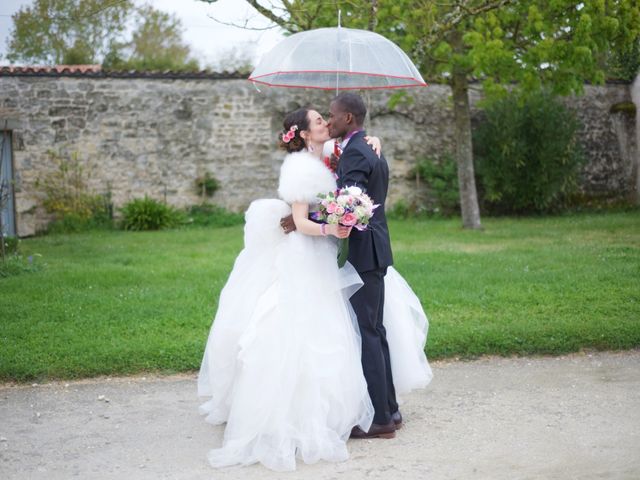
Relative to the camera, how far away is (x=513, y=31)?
13.9 metres

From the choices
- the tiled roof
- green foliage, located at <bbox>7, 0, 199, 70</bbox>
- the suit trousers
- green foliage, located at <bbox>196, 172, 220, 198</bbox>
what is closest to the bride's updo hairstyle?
the suit trousers

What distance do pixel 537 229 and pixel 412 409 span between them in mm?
10355

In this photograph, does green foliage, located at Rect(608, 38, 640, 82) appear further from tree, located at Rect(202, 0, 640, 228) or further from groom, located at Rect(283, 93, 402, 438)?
groom, located at Rect(283, 93, 402, 438)

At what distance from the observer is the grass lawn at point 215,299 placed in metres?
6.57

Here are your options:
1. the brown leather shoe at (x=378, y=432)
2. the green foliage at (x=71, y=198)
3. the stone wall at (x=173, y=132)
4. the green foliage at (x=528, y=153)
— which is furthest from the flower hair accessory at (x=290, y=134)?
the green foliage at (x=528, y=153)

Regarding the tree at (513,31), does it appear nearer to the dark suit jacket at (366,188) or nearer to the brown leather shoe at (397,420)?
Answer: the dark suit jacket at (366,188)

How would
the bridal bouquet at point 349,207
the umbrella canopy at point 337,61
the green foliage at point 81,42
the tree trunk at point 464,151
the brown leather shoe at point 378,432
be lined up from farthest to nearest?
the green foliage at point 81,42
the tree trunk at point 464,151
the umbrella canopy at point 337,61
the brown leather shoe at point 378,432
the bridal bouquet at point 349,207

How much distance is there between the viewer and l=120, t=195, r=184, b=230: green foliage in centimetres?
1622

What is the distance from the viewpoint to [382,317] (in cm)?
496

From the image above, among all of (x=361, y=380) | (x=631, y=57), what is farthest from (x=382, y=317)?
(x=631, y=57)

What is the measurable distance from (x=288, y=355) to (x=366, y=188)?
1110 mm

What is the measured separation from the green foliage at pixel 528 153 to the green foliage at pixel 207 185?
6054 millimetres

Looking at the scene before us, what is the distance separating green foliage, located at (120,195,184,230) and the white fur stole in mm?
12006

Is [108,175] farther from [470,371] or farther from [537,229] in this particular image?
[470,371]
